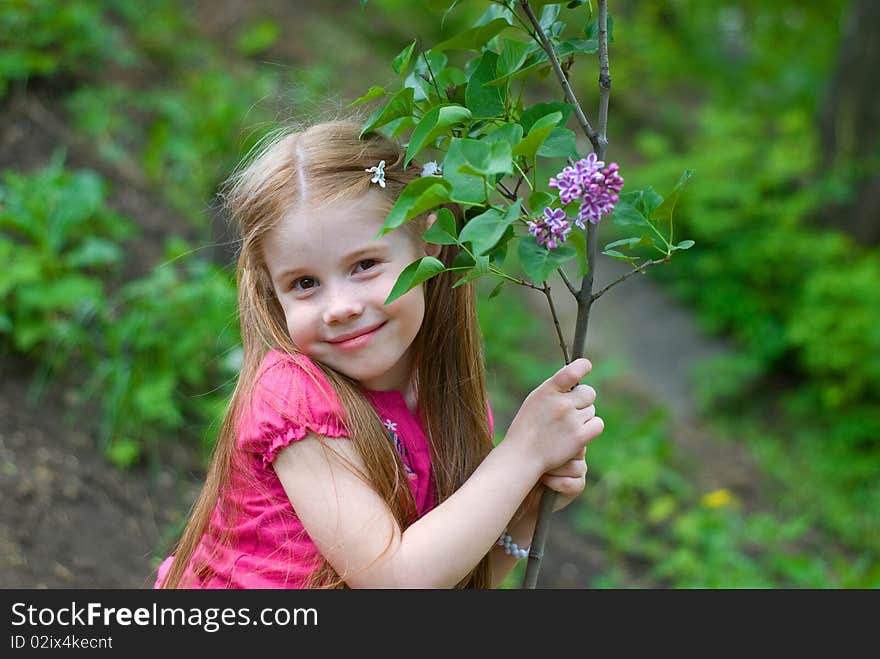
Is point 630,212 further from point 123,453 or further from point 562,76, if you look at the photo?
point 123,453

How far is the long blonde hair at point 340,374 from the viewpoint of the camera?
64.2 inches

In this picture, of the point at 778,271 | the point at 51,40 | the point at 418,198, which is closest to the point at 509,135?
the point at 418,198

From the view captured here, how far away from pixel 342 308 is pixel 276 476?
337 millimetres

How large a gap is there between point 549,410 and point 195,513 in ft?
2.50

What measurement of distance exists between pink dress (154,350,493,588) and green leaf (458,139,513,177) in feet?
1.81

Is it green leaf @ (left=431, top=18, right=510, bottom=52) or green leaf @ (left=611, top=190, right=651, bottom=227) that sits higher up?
green leaf @ (left=431, top=18, right=510, bottom=52)

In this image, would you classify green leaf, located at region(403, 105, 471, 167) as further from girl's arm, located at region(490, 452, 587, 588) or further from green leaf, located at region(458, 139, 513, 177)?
girl's arm, located at region(490, 452, 587, 588)

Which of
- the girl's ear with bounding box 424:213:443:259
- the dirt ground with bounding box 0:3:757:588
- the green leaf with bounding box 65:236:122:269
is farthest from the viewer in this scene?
the green leaf with bounding box 65:236:122:269

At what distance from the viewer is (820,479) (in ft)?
16.7

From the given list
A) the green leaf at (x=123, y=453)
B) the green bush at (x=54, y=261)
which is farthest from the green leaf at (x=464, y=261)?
the green bush at (x=54, y=261)

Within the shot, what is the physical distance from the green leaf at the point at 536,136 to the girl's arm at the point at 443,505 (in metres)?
0.37

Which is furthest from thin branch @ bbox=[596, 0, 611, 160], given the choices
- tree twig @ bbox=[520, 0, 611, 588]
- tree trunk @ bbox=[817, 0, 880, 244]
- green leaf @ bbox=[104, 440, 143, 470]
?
tree trunk @ bbox=[817, 0, 880, 244]

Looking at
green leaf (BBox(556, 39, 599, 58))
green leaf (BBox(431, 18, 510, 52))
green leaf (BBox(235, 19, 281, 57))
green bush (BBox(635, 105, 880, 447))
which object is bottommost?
green leaf (BBox(431, 18, 510, 52))

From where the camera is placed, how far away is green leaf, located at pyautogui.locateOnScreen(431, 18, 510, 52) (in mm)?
1454
